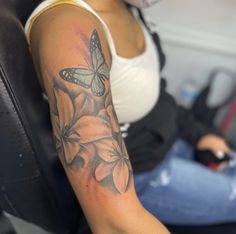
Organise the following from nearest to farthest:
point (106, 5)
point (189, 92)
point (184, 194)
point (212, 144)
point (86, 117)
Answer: point (86, 117) → point (106, 5) → point (184, 194) → point (212, 144) → point (189, 92)

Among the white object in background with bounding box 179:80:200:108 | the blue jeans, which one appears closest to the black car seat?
the blue jeans

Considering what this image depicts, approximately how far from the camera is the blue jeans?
90 centimetres

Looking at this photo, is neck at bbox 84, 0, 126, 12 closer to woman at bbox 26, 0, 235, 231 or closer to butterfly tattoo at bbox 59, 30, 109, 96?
woman at bbox 26, 0, 235, 231

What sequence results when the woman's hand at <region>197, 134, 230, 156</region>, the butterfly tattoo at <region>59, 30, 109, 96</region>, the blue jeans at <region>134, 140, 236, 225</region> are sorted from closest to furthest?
the butterfly tattoo at <region>59, 30, 109, 96</region>
the blue jeans at <region>134, 140, 236, 225</region>
the woman's hand at <region>197, 134, 230, 156</region>

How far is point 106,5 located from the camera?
703mm

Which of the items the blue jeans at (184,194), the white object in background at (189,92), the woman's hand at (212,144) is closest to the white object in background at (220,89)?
the white object in background at (189,92)

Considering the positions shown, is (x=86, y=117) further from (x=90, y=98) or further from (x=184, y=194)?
(x=184, y=194)

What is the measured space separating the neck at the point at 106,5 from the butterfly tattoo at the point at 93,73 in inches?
4.0

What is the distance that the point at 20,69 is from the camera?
57 centimetres

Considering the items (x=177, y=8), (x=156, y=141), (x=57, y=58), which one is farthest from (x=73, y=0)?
(x=177, y=8)

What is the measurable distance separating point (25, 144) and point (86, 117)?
105mm

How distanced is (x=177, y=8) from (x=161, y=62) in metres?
0.48

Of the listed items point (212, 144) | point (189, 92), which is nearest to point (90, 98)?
point (212, 144)

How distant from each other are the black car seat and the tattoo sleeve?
45 mm
